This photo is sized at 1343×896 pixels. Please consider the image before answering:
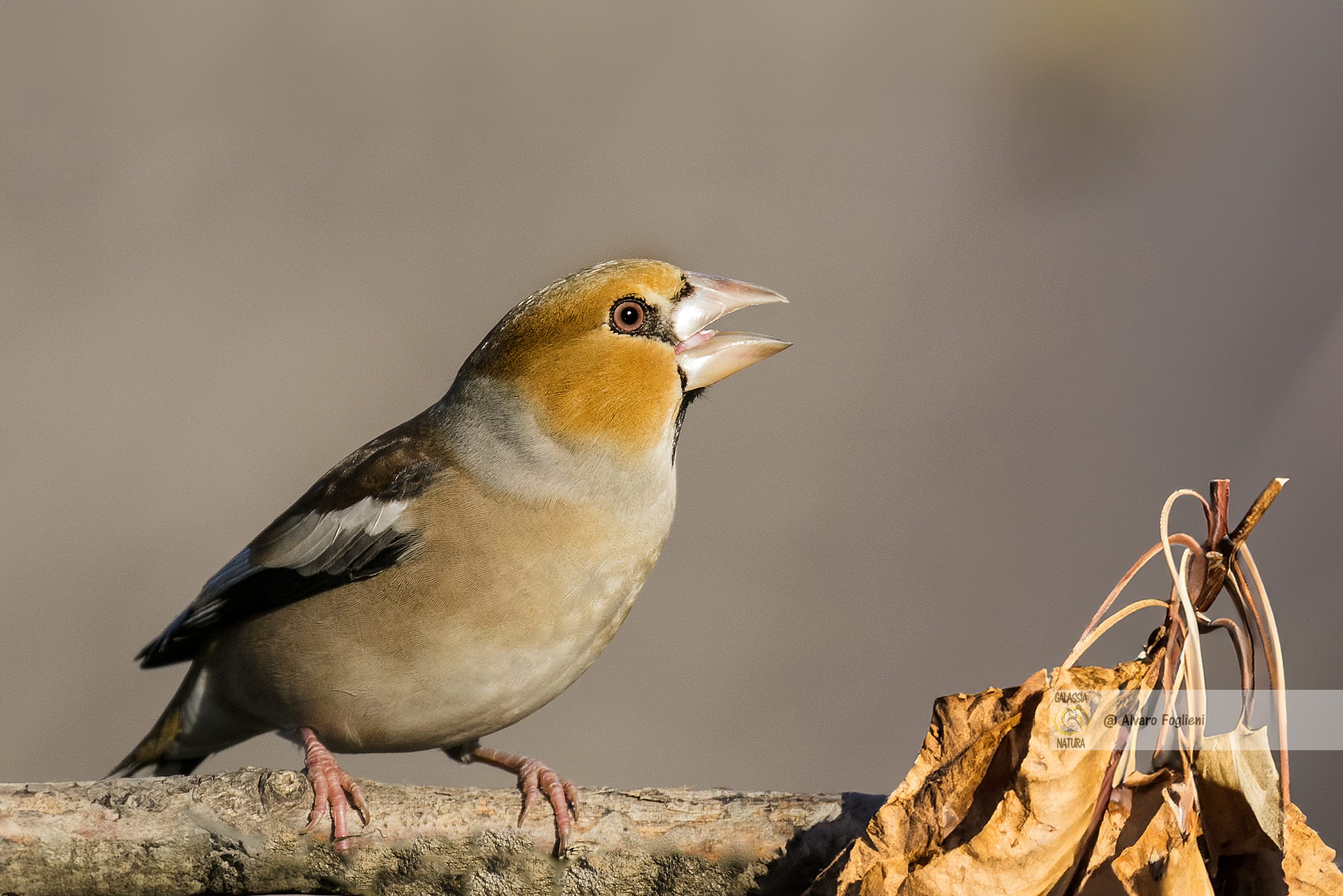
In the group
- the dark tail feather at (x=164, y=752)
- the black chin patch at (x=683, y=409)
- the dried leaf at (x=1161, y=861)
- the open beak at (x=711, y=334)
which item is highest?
the open beak at (x=711, y=334)

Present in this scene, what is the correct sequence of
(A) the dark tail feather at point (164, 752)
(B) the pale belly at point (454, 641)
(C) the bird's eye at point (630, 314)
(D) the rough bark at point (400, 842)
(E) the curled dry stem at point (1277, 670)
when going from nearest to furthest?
(E) the curled dry stem at point (1277, 670), (D) the rough bark at point (400, 842), (B) the pale belly at point (454, 641), (C) the bird's eye at point (630, 314), (A) the dark tail feather at point (164, 752)

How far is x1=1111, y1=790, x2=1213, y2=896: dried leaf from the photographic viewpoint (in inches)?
50.5

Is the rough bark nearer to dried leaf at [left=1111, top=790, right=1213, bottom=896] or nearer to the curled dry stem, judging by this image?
dried leaf at [left=1111, top=790, right=1213, bottom=896]

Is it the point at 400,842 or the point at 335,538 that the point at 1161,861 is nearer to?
the point at 400,842

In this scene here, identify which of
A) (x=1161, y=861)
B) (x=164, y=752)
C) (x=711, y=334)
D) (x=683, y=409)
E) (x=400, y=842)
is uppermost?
(x=711, y=334)

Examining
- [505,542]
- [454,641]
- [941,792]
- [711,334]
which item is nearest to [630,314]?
[711,334]

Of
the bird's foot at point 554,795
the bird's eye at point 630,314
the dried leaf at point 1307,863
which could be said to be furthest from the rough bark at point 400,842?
the bird's eye at point 630,314

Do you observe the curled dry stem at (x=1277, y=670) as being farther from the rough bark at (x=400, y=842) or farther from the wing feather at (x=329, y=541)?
the wing feather at (x=329, y=541)

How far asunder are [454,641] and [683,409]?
66cm

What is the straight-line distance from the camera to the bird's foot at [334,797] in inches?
79.8

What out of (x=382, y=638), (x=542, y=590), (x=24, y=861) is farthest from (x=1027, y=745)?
(x=24, y=861)

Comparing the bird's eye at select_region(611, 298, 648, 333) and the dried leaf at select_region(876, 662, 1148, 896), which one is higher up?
the bird's eye at select_region(611, 298, 648, 333)

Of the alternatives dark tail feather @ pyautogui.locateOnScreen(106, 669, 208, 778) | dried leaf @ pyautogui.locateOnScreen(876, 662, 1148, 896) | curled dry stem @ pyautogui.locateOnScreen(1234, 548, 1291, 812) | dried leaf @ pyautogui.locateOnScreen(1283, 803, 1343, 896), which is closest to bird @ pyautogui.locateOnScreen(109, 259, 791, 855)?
dark tail feather @ pyautogui.locateOnScreen(106, 669, 208, 778)

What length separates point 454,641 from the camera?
7.04 feet
